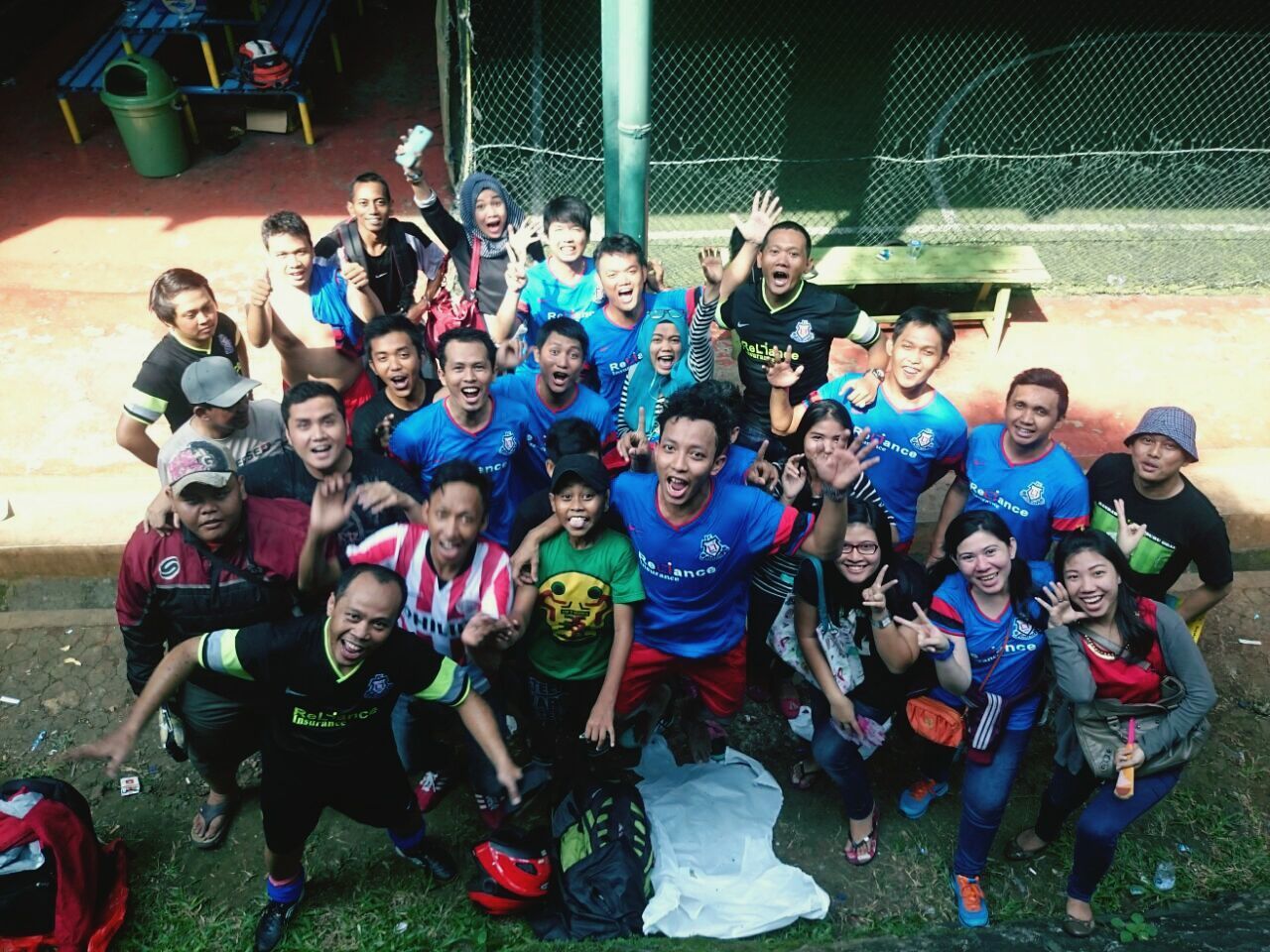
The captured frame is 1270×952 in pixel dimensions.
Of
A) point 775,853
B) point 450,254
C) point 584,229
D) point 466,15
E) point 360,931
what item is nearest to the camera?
point 360,931

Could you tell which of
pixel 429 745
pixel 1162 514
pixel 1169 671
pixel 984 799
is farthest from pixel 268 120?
→ pixel 1169 671

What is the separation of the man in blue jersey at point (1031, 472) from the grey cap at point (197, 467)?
2.74 m

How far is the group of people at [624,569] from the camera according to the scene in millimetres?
3488

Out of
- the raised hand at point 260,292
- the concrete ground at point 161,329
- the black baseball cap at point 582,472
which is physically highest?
the raised hand at point 260,292

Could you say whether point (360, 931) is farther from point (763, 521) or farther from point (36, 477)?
point (36, 477)

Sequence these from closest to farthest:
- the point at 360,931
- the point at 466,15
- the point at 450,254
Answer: the point at 360,931, the point at 450,254, the point at 466,15

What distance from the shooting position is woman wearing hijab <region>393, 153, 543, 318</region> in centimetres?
542

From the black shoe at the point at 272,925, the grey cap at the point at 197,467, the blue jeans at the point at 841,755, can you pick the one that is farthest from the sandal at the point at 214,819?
the blue jeans at the point at 841,755

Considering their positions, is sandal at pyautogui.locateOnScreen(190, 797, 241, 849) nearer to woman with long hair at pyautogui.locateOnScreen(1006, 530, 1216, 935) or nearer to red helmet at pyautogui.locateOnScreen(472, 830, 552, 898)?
red helmet at pyautogui.locateOnScreen(472, 830, 552, 898)

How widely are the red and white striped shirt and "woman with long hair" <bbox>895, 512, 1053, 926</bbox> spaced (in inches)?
56.9

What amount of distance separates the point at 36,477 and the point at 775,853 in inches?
181

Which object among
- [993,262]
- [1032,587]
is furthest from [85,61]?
[1032,587]

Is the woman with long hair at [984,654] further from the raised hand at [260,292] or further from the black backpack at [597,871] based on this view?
the raised hand at [260,292]

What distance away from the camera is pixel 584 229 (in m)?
5.12
